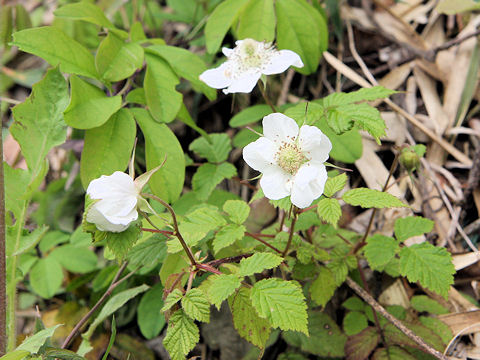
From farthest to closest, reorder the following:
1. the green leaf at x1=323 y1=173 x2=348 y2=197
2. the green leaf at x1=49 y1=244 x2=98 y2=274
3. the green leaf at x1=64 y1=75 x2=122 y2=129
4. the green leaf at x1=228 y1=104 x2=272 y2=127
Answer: the green leaf at x1=49 y1=244 x2=98 y2=274 < the green leaf at x1=228 y1=104 x2=272 y2=127 < the green leaf at x1=64 y1=75 x2=122 y2=129 < the green leaf at x1=323 y1=173 x2=348 y2=197

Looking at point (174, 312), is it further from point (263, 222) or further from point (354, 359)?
point (263, 222)

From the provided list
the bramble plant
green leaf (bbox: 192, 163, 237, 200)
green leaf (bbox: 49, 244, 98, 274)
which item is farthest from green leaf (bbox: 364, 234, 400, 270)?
green leaf (bbox: 49, 244, 98, 274)

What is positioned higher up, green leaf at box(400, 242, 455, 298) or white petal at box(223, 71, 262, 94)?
white petal at box(223, 71, 262, 94)

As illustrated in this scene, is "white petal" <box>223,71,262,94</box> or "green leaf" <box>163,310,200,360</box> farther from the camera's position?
"white petal" <box>223,71,262,94</box>

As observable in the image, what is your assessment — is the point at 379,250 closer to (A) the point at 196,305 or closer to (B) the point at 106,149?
(A) the point at 196,305

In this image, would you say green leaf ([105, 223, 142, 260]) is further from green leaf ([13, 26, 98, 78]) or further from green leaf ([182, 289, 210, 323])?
green leaf ([13, 26, 98, 78])

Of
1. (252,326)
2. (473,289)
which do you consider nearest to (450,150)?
(473,289)

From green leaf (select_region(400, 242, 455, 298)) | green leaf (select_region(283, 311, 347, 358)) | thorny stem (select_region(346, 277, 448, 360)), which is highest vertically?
green leaf (select_region(400, 242, 455, 298))
